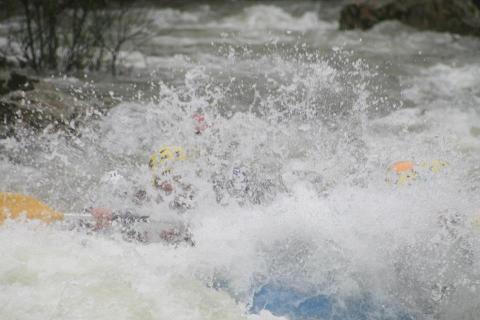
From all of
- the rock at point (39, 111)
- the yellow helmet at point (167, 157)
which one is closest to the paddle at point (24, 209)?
the yellow helmet at point (167, 157)

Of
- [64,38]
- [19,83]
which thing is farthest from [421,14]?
[19,83]

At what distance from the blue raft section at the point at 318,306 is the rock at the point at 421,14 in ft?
25.1

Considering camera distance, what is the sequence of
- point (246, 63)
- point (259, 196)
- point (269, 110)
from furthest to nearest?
point (246, 63), point (269, 110), point (259, 196)

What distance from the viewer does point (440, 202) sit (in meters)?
4.16

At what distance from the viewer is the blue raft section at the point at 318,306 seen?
3604mm

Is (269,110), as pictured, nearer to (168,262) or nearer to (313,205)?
(313,205)

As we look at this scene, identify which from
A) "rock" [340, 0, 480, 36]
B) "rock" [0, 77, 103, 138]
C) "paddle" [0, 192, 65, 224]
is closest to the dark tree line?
"rock" [0, 77, 103, 138]

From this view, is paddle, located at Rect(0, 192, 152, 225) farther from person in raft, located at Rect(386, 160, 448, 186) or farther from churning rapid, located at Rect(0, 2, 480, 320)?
person in raft, located at Rect(386, 160, 448, 186)

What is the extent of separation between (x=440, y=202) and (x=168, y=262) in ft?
5.74

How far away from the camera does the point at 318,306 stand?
3.66 m

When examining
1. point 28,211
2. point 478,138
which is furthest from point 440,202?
point 28,211

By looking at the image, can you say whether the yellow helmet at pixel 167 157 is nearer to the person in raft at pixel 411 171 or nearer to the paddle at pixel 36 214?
the paddle at pixel 36 214

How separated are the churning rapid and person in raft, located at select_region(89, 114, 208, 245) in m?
0.04

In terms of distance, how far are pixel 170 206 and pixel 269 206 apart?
666 millimetres
